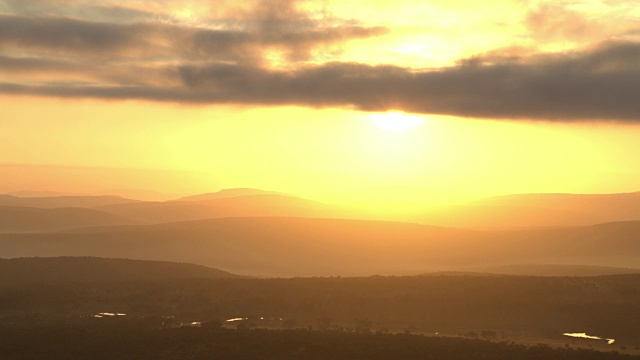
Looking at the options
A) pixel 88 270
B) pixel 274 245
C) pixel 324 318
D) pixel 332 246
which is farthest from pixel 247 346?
pixel 332 246

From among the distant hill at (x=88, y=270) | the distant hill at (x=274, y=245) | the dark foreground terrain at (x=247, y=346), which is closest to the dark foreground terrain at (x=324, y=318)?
the dark foreground terrain at (x=247, y=346)

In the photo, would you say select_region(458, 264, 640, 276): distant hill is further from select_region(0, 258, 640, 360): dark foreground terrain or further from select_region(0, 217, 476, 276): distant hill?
select_region(0, 258, 640, 360): dark foreground terrain

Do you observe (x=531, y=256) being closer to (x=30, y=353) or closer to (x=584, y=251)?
(x=584, y=251)

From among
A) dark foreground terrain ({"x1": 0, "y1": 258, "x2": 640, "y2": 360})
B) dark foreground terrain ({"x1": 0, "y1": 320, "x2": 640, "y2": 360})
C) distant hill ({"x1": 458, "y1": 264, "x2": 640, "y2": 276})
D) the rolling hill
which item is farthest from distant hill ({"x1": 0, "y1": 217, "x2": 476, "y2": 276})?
dark foreground terrain ({"x1": 0, "y1": 320, "x2": 640, "y2": 360})

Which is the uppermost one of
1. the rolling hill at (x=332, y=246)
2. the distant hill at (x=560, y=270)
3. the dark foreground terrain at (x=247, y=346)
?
the rolling hill at (x=332, y=246)

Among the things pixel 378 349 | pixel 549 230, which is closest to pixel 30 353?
pixel 378 349

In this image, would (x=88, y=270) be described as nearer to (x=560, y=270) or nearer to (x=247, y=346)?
(x=247, y=346)

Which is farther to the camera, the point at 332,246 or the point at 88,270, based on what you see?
the point at 332,246

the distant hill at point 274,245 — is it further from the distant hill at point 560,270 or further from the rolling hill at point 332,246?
the distant hill at point 560,270
